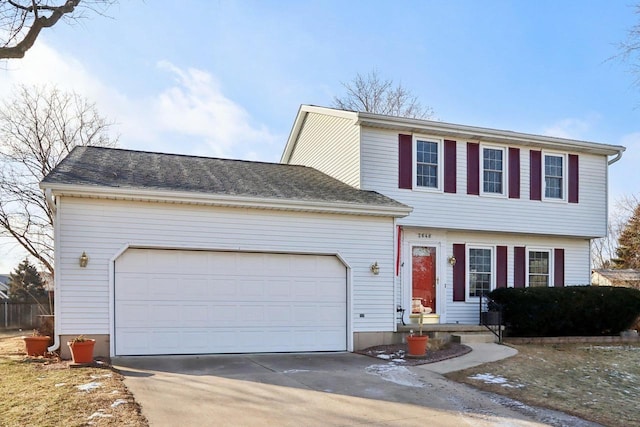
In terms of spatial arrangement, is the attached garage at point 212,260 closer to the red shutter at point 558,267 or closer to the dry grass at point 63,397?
the dry grass at point 63,397

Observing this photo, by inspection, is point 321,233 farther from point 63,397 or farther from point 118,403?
point 63,397

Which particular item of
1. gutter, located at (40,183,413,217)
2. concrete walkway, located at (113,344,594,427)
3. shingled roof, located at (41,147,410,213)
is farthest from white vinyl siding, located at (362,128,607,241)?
concrete walkway, located at (113,344,594,427)

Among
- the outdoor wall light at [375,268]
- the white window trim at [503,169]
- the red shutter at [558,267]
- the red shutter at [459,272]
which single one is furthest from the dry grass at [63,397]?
the red shutter at [558,267]

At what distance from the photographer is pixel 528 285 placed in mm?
15078

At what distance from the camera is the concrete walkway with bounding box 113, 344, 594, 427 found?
613 centimetres

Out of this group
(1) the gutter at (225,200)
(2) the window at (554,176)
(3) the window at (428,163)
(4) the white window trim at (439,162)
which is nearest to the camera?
A: (1) the gutter at (225,200)

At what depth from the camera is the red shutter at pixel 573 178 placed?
15.3 m

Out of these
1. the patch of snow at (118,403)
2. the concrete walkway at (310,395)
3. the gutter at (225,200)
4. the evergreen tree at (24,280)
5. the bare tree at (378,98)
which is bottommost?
the evergreen tree at (24,280)

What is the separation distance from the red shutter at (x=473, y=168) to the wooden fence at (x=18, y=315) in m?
18.3

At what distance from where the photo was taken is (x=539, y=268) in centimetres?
1533

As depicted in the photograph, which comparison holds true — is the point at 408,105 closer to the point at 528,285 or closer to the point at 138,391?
the point at 528,285

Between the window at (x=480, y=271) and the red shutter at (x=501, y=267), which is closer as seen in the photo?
the window at (x=480, y=271)

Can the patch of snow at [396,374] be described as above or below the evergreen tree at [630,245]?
below

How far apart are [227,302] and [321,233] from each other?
2521 millimetres
